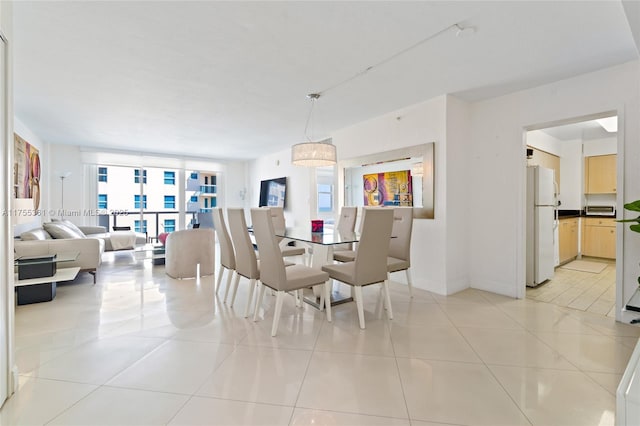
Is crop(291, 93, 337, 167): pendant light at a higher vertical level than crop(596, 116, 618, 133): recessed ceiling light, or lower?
lower

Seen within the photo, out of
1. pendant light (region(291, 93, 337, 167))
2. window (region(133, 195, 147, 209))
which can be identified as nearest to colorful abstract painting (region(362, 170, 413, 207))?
pendant light (region(291, 93, 337, 167))

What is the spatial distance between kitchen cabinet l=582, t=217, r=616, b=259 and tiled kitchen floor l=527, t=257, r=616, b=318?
0.98 meters

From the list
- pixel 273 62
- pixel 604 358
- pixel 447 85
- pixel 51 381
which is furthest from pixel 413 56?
pixel 51 381

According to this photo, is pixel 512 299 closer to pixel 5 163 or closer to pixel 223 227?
pixel 223 227

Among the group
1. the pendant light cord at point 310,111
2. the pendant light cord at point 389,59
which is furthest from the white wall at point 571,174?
the pendant light cord at point 389,59

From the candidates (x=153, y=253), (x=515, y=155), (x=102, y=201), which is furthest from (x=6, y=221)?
(x=102, y=201)

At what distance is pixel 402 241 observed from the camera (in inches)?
137

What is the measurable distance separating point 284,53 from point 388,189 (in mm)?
2545

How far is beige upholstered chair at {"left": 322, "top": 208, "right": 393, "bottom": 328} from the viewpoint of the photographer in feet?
8.45

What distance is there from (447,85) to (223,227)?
117 inches

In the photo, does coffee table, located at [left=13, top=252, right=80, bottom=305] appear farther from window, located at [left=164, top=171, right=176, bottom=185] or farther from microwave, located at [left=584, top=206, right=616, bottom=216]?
microwave, located at [left=584, top=206, right=616, bottom=216]

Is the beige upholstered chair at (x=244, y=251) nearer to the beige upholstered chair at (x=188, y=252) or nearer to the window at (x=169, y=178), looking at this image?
the beige upholstered chair at (x=188, y=252)

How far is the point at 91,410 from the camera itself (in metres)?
1.55

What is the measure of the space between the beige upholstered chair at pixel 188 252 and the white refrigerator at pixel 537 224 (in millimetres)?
4576
